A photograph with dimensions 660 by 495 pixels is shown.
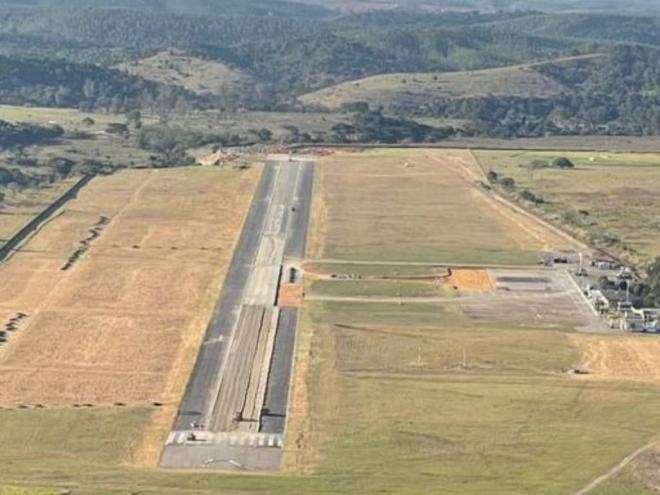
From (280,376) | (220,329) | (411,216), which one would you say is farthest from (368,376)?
(411,216)

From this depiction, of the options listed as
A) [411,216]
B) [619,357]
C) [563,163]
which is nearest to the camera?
[619,357]

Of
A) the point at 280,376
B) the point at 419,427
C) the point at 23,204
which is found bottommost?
the point at 23,204

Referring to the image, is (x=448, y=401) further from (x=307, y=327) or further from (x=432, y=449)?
(x=307, y=327)

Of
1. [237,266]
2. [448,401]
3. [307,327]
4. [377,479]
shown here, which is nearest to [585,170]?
[237,266]

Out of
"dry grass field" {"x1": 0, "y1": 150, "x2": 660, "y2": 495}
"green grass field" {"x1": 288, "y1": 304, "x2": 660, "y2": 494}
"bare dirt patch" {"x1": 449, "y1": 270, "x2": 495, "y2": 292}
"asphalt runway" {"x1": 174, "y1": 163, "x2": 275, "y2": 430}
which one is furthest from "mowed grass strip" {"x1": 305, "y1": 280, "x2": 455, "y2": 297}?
"green grass field" {"x1": 288, "y1": 304, "x2": 660, "y2": 494}

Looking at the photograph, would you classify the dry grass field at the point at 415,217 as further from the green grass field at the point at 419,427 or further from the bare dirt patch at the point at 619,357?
the green grass field at the point at 419,427

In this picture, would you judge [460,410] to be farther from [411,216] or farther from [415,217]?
[411,216]

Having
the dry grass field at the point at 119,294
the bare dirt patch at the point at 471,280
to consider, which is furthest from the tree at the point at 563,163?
the bare dirt patch at the point at 471,280
